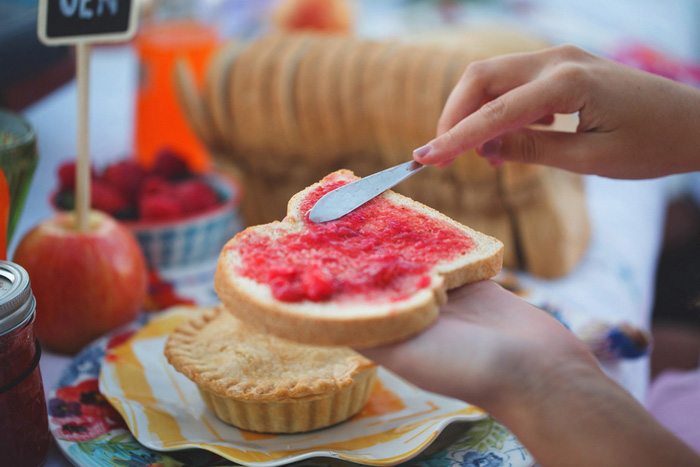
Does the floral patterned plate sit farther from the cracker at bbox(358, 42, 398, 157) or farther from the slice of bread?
the cracker at bbox(358, 42, 398, 157)

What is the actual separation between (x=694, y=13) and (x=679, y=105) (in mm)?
3516

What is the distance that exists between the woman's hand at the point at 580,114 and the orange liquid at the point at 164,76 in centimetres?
105

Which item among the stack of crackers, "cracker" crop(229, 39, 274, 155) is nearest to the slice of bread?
the stack of crackers

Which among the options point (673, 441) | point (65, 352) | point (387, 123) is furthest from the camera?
point (387, 123)

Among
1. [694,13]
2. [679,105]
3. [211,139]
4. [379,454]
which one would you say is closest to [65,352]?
[379,454]

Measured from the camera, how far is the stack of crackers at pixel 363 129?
148cm

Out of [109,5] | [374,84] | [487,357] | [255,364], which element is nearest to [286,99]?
[374,84]

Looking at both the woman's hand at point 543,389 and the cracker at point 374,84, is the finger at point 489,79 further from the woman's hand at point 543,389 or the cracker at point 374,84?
the cracker at point 374,84

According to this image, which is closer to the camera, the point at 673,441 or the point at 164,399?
the point at 673,441

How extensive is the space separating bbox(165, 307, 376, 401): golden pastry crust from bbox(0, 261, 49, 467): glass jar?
0.63ft

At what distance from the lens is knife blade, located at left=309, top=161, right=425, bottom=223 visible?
31.2 inches

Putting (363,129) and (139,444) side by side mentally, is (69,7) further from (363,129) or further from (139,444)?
(363,129)

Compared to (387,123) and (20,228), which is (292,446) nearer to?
(387,123)

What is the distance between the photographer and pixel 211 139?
174 cm
